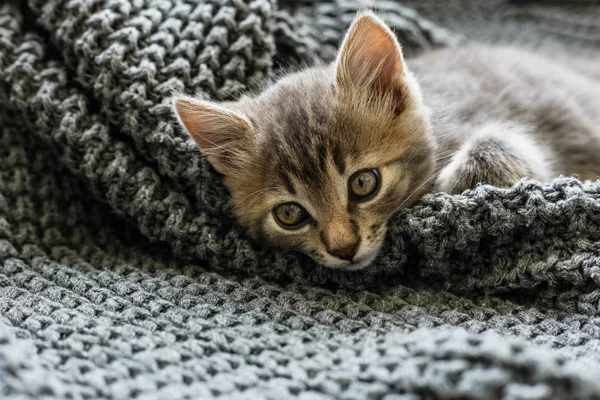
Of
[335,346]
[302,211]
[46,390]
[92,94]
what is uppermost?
[92,94]

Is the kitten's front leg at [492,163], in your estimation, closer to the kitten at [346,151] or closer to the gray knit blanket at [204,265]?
the kitten at [346,151]

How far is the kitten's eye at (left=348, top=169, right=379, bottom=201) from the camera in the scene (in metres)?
1.14

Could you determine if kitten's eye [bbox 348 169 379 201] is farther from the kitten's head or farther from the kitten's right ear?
the kitten's right ear

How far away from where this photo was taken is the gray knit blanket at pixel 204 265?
0.81m

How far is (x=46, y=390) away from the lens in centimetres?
79

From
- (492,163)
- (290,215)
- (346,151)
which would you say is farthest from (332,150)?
(492,163)

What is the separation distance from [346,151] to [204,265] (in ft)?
1.22

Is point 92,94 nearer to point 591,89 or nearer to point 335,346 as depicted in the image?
point 335,346

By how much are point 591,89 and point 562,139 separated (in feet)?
0.89

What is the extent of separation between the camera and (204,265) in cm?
120

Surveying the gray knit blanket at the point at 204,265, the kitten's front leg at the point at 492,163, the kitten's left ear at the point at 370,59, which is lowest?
the gray knit blanket at the point at 204,265

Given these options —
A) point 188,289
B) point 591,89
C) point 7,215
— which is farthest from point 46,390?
point 591,89

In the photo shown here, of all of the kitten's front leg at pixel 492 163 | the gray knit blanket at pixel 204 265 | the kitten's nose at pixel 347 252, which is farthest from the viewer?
the kitten's front leg at pixel 492 163

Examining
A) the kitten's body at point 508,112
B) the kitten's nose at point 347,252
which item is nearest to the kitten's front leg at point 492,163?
the kitten's body at point 508,112
